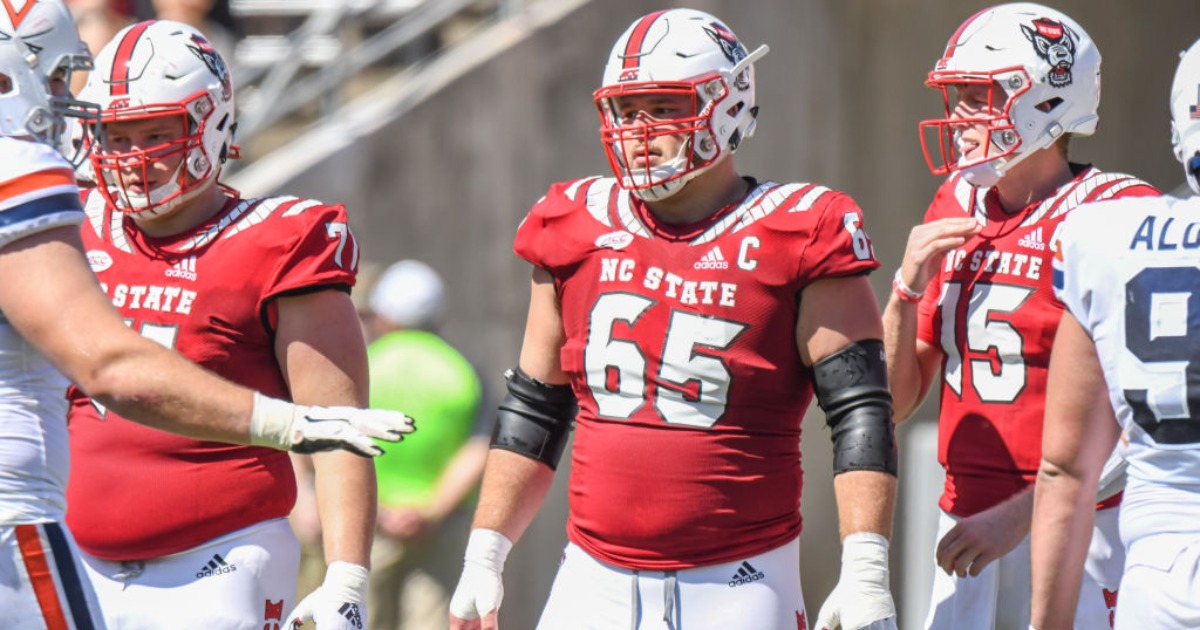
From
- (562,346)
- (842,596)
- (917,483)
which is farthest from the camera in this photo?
(917,483)

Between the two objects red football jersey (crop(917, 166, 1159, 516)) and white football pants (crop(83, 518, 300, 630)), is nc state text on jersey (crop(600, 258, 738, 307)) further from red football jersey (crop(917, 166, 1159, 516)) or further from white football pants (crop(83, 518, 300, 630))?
white football pants (crop(83, 518, 300, 630))

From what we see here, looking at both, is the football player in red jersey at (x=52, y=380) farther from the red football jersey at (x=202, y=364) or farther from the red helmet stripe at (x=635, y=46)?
the red helmet stripe at (x=635, y=46)

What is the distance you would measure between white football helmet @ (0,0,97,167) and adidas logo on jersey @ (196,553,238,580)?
3.48ft

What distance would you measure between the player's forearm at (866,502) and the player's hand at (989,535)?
37 centimetres

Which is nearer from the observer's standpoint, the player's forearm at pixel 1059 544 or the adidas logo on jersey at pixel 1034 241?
the player's forearm at pixel 1059 544

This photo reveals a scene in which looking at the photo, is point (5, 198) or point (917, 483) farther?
point (917, 483)

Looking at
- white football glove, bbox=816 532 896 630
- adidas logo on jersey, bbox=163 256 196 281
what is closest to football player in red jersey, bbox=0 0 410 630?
adidas logo on jersey, bbox=163 256 196 281

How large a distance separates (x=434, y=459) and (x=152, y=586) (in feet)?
10.1

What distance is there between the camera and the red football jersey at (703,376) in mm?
4180

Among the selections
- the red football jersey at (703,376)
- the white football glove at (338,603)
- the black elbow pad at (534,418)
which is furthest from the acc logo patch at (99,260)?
the red football jersey at (703,376)

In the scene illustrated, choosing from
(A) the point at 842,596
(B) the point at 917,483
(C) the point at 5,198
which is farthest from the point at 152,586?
(B) the point at 917,483

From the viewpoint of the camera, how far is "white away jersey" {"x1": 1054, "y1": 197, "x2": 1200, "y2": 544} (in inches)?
135

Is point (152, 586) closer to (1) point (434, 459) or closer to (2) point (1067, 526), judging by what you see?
(2) point (1067, 526)

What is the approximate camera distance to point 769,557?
4211mm
